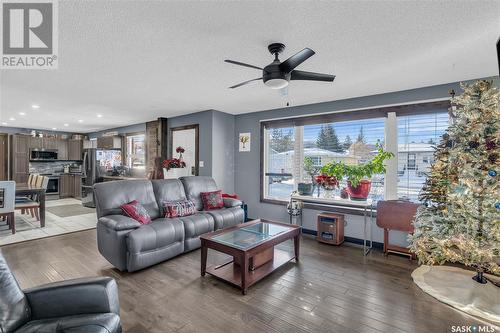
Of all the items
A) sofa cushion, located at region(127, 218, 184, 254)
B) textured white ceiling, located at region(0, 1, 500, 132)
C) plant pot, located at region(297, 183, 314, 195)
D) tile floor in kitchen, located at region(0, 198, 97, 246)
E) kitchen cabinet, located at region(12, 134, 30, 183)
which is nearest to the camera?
textured white ceiling, located at region(0, 1, 500, 132)

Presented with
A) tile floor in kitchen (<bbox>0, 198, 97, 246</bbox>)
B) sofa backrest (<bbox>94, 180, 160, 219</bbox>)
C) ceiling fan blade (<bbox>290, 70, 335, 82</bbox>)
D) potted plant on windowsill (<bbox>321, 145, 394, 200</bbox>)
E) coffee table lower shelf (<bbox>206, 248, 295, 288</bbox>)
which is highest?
ceiling fan blade (<bbox>290, 70, 335, 82</bbox>)

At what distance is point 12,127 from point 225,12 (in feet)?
32.6

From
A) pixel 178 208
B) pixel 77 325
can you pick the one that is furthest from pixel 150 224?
pixel 77 325

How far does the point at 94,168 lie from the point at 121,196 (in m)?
4.63

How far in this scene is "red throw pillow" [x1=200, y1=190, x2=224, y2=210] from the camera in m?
4.24

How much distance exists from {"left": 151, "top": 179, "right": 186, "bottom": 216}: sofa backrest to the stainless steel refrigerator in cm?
425

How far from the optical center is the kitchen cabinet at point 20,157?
7895 mm

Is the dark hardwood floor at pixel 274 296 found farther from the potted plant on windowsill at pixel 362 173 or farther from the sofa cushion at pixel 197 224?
the potted plant on windowsill at pixel 362 173

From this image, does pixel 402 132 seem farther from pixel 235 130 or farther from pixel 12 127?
pixel 12 127

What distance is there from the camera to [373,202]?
13.3 ft

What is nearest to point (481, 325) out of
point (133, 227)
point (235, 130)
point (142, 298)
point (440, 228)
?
point (440, 228)

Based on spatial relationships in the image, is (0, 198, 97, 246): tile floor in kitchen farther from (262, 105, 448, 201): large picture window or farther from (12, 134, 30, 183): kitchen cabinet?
(262, 105, 448, 201): large picture window

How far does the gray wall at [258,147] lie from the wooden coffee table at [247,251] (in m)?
1.52

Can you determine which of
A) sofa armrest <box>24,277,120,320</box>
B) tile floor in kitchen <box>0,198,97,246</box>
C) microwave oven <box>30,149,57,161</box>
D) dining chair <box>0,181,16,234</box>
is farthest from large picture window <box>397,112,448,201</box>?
microwave oven <box>30,149,57,161</box>
